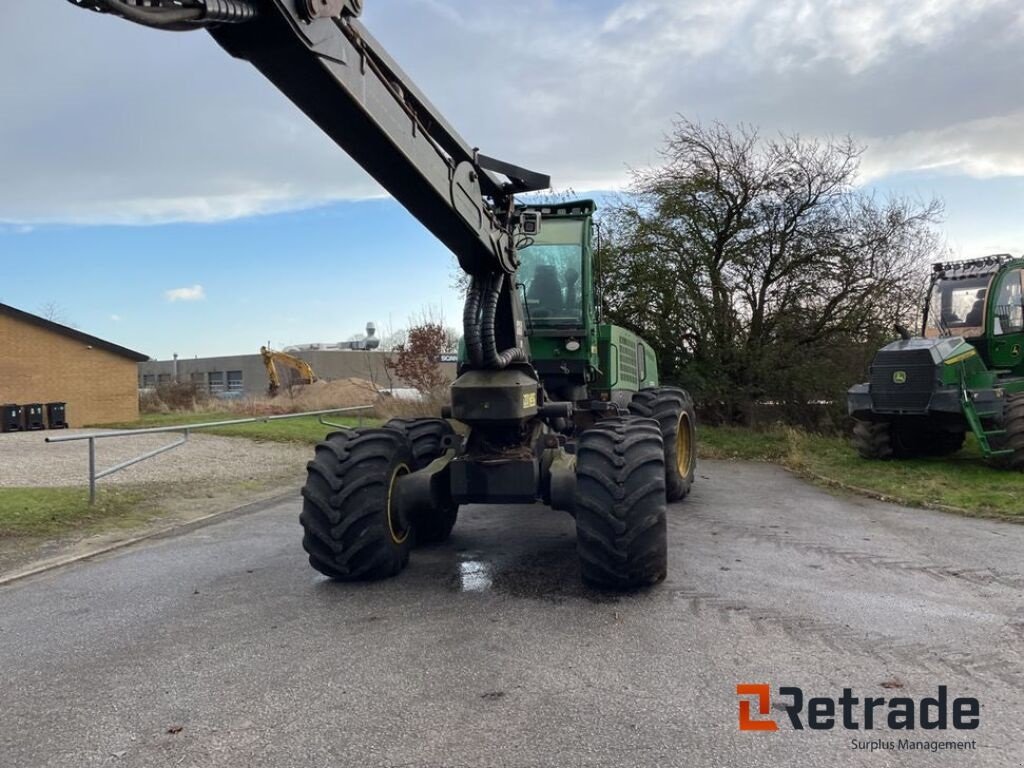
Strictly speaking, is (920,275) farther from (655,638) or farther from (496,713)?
(496,713)

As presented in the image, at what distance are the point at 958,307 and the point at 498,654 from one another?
1164 centimetres

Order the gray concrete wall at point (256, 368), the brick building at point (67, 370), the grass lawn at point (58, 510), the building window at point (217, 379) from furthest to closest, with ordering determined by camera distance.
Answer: the building window at point (217, 379) → the gray concrete wall at point (256, 368) → the brick building at point (67, 370) → the grass lawn at point (58, 510)

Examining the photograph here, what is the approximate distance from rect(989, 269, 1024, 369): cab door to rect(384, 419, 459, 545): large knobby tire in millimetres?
9775

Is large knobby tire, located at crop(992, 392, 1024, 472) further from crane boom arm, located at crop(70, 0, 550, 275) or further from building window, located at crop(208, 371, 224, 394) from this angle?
building window, located at crop(208, 371, 224, 394)

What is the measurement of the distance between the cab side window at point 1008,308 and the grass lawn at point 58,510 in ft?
42.0

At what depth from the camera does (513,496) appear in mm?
5992

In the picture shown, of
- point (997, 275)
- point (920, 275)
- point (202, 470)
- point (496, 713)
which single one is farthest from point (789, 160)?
point (496, 713)

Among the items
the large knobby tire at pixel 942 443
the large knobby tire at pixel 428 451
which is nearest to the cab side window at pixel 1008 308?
the large knobby tire at pixel 942 443

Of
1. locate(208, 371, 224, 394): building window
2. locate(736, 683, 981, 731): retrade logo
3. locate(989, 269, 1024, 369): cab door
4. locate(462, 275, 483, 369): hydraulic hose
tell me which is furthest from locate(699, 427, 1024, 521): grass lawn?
locate(208, 371, 224, 394): building window

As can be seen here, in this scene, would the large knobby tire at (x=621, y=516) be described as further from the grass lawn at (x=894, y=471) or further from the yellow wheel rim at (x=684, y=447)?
the grass lawn at (x=894, y=471)

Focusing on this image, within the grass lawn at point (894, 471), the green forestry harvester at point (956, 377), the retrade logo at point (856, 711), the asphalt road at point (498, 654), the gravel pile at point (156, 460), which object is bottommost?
the retrade logo at point (856, 711)

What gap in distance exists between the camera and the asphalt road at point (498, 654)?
3.40 m

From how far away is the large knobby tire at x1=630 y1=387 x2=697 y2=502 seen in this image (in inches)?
358

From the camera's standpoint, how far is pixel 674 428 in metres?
9.13
